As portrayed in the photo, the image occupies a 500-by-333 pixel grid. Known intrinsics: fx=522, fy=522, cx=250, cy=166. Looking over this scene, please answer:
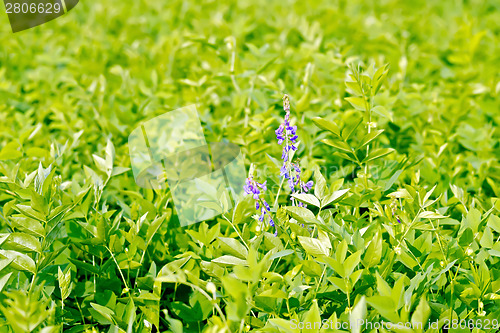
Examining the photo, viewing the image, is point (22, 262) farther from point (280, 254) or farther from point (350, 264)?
point (350, 264)

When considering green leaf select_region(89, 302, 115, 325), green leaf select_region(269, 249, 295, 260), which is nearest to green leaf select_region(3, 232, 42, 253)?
green leaf select_region(89, 302, 115, 325)

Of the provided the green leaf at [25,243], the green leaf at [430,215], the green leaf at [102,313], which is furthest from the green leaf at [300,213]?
the green leaf at [25,243]

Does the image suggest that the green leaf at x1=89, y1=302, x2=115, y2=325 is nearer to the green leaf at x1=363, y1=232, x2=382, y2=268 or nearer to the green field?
the green field

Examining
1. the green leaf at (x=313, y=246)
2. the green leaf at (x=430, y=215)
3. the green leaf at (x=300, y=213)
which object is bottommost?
the green leaf at (x=313, y=246)

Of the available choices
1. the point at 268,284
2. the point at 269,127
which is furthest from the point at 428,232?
the point at 269,127

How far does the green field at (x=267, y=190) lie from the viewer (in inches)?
52.3

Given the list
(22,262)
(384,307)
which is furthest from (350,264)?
(22,262)

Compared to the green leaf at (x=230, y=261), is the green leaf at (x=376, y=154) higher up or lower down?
higher up

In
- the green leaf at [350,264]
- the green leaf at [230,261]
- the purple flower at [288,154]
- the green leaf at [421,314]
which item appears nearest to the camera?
the green leaf at [421,314]

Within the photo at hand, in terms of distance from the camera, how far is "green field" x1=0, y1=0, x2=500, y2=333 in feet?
4.36

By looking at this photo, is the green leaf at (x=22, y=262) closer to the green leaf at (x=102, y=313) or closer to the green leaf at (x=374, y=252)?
the green leaf at (x=102, y=313)

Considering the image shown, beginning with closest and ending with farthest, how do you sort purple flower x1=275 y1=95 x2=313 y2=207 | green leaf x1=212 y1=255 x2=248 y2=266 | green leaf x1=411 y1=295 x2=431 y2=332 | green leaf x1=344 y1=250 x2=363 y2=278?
green leaf x1=411 y1=295 x2=431 y2=332 < green leaf x1=344 y1=250 x2=363 y2=278 < green leaf x1=212 y1=255 x2=248 y2=266 < purple flower x1=275 y1=95 x2=313 y2=207

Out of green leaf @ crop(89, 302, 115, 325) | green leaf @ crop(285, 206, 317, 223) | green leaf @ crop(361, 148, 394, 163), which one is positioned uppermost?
green leaf @ crop(361, 148, 394, 163)

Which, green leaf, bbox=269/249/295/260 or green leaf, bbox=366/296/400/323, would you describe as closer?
green leaf, bbox=366/296/400/323
